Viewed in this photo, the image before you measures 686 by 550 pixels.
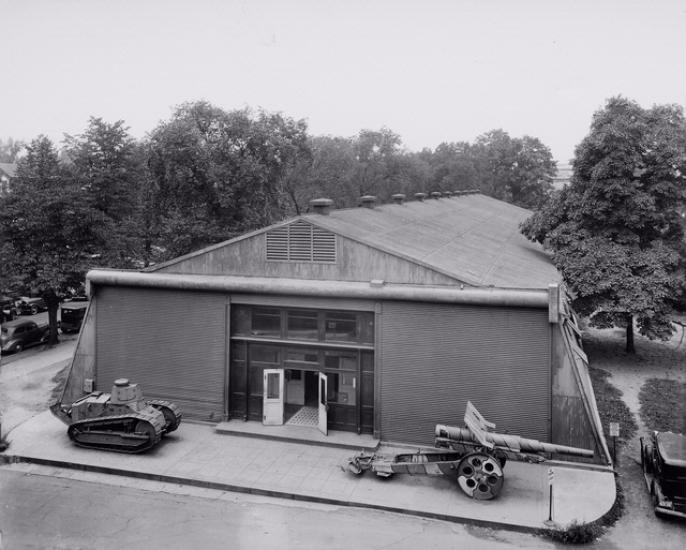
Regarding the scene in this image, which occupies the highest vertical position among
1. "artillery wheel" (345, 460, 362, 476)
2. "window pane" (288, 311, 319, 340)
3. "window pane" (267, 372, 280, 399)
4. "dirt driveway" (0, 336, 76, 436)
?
"window pane" (288, 311, 319, 340)

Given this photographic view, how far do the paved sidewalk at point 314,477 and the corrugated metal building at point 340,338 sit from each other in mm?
1119

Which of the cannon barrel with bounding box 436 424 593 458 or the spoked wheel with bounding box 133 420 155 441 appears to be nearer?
the cannon barrel with bounding box 436 424 593 458

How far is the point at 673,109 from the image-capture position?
76.8ft

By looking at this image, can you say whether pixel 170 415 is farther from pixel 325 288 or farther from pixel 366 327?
pixel 366 327

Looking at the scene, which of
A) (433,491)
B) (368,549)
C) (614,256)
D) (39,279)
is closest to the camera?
(368,549)

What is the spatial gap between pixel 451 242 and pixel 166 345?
1180cm

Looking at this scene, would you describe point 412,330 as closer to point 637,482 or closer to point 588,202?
point 637,482

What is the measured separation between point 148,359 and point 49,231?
517 inches

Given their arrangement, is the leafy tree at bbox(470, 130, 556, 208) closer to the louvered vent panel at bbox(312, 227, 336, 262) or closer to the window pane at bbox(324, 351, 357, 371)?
the louvered vent panel at bbox(312, 227, 336, 262)

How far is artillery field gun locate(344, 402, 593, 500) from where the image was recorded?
13234 mm

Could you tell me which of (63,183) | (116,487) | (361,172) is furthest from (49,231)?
(361,172)

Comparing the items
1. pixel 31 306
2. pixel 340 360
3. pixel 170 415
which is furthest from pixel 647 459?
pixel 31 306

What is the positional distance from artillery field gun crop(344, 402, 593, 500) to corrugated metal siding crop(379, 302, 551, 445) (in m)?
1.21

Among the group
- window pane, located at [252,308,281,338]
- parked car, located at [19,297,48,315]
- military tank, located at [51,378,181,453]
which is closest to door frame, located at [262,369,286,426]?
window pane, located at [252,308,281,338]
